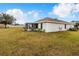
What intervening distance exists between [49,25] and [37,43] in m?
0.24

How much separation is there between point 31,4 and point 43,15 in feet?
0.58

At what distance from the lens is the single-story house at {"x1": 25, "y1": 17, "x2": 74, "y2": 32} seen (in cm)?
382

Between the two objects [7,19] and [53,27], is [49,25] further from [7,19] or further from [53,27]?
[7,19]

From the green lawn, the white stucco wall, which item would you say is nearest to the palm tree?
the green lawn

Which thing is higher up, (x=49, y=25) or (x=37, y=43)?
(x=49, y=25)

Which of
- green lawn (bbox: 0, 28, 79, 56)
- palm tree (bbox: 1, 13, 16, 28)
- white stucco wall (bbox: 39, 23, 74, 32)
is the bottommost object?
green lawn (bbox: 0, 28, 79, 56)

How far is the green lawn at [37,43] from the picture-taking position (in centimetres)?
379

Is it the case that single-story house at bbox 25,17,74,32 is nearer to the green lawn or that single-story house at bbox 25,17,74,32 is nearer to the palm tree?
the green lawn

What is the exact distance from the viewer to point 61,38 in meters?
3.85

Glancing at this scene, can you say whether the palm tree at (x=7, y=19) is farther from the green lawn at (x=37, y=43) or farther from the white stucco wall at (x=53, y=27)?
the white stucco wall at (x=53, y=27)

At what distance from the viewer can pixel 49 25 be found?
3.86 meters

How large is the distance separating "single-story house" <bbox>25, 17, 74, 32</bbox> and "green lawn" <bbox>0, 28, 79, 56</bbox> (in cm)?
5

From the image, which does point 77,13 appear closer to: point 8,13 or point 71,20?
point 71,20

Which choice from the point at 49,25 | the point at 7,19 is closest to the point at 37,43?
the point at 49,25
